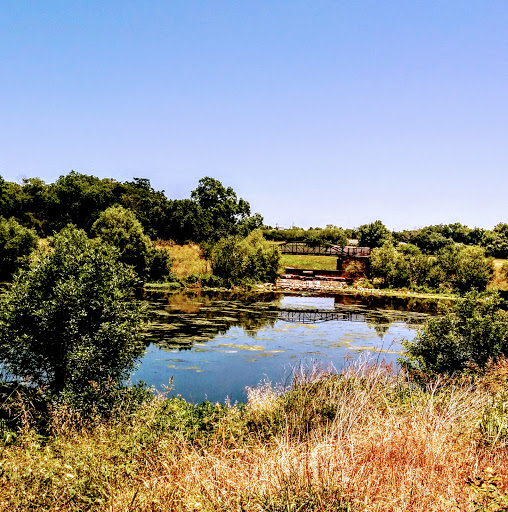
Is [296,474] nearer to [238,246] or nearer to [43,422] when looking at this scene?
[43,422]

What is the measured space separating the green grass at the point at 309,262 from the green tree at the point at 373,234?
14.3m

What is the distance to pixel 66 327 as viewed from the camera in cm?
1123

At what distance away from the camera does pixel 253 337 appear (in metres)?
24.6

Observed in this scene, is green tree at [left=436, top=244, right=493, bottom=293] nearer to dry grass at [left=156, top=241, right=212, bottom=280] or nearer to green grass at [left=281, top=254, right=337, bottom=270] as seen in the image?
green grass at [left=281, top=254, right=337, bottom=270]

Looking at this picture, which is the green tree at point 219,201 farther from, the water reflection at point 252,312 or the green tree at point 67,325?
the green tree at point 67,325

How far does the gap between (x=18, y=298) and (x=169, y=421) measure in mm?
5636

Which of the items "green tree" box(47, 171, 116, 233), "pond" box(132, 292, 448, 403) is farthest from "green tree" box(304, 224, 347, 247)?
"pond" box(132, 292, 448, 403)

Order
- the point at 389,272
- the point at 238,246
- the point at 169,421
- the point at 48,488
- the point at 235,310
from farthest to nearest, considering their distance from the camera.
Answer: the point at 389,272 < the point at 238,246 < the point at 235,310 < the point at 169,421 < the point at 48,488

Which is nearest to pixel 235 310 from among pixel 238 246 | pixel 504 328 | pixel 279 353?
pixel 279 353

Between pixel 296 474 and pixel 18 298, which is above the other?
pixel 18 298

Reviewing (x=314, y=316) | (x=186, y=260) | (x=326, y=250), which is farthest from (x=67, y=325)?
(x=326, y=250)

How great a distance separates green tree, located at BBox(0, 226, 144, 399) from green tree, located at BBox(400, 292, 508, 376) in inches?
366

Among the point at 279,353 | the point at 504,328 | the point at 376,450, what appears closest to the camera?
the point at 376,450

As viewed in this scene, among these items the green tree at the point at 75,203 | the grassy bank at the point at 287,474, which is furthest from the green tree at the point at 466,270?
the grassy bank at the point at 287,474
